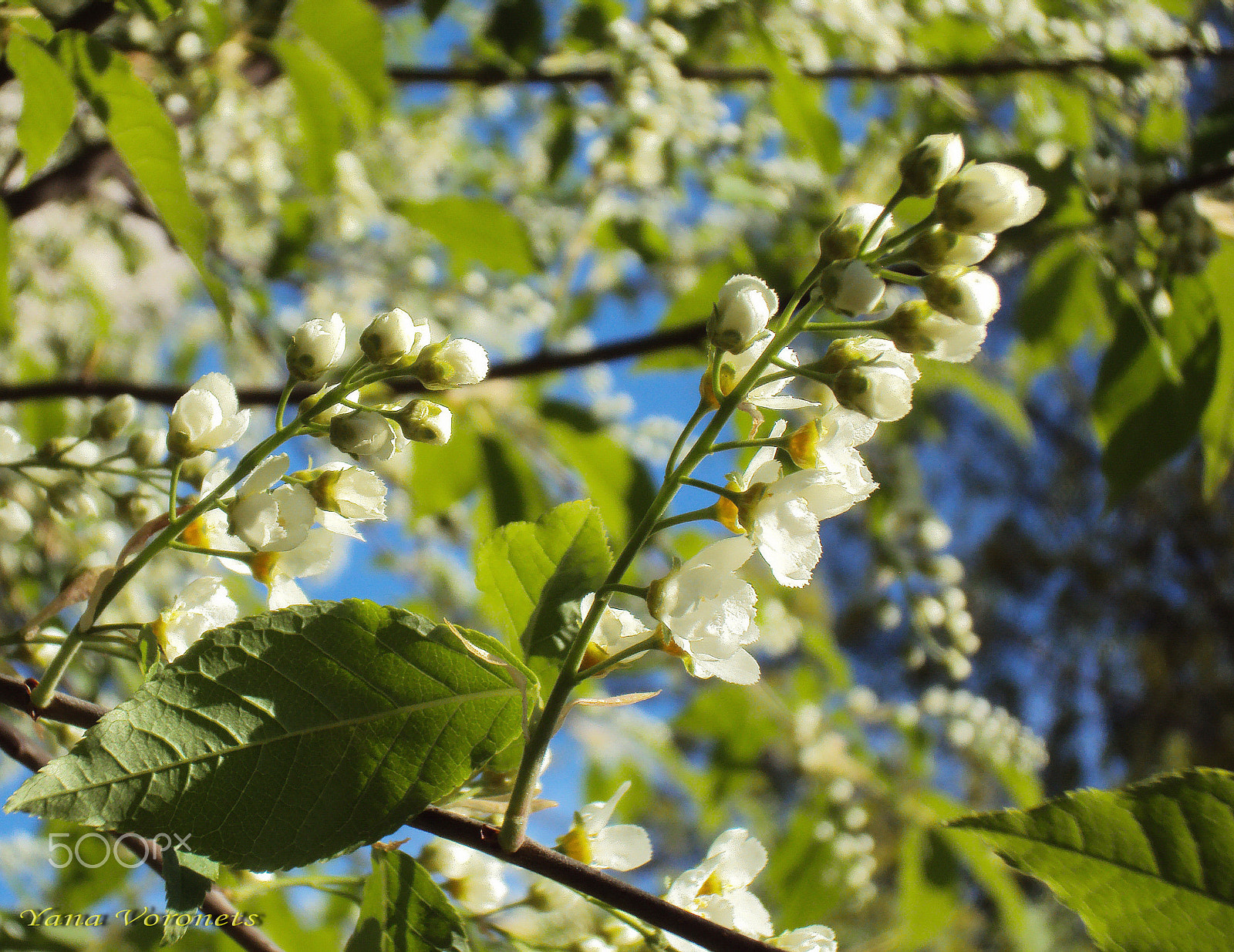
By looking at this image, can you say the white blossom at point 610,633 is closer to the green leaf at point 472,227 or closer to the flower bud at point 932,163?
the flower bud at point 932,163

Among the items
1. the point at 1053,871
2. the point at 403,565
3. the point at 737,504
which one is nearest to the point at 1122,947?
the point at 1053,871

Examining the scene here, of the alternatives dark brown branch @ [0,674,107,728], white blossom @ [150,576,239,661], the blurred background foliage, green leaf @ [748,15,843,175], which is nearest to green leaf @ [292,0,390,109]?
the blurred background foliage

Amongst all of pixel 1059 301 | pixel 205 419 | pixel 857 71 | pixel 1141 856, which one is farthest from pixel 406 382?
pixel 1059 301

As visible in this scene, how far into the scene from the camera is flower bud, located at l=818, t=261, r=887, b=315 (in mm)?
509

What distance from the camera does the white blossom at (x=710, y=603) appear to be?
528mm

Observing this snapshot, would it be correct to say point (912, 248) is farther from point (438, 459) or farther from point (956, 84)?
point (956, 84)

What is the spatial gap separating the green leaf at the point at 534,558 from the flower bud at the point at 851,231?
23 centimetres

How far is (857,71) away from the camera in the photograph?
1.88 metres

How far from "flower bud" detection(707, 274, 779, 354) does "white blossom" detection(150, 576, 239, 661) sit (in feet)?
1.20

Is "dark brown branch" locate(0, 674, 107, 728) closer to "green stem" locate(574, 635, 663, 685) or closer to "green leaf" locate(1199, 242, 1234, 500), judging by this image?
"green stem" locate(574, 635, 663, 685)

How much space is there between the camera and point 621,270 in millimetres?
4172

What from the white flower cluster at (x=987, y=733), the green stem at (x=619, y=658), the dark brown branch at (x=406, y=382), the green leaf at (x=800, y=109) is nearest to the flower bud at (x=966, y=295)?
the green stem at (x=619, y=658)

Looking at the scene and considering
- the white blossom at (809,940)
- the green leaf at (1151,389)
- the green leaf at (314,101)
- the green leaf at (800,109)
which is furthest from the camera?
the green leaf at (800,109)

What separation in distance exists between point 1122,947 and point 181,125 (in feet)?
7.24
